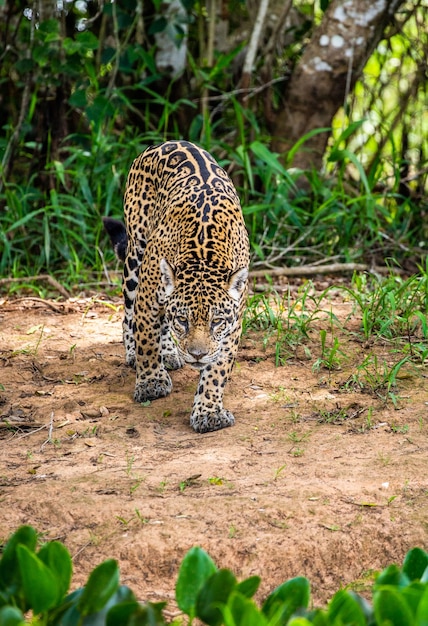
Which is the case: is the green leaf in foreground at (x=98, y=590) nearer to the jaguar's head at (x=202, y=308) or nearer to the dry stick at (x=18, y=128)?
the jaguar's head at (x=202, y=308)

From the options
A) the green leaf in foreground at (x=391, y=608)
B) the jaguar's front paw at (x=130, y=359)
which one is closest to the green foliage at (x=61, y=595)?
the green leaf in foreground at (x=391, y=608)

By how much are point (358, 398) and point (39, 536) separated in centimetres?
237

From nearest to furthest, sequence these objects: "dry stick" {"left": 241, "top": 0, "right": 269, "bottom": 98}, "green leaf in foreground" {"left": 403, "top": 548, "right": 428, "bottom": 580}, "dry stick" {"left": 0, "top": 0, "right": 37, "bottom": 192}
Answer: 1. "green leaf in foreground" {"left": 403, "top": 548, "right": 428, "bottom": 580}
2. "dry stick" {"left": 0, "top": 0, "right": 37, "bottom": 192}
3. "dry stick" {"left": 241, "top": 0, "right": 269, "bottom": 98}

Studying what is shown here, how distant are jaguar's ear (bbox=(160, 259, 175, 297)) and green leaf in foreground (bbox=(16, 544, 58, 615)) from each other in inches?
120

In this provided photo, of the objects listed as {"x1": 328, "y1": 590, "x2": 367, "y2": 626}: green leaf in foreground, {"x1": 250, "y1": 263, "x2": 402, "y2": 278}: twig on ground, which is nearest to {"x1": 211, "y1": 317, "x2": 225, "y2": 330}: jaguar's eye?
{"x1": 328, "y1": 590, "x2": 367, "y2": 626}: green leaf in foreground

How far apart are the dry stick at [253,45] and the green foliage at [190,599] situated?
762 cm

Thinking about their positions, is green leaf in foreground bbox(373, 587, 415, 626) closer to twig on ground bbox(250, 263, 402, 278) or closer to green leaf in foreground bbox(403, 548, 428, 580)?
green leaf in foreground bbox(403, 548, 428, 580)

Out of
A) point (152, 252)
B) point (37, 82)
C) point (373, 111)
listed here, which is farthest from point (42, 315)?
point (373, 111)

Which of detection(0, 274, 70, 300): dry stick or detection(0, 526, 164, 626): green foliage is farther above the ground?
detection(0, 526, 164, 626): green foliage

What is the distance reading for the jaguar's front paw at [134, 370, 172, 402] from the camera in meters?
5.97

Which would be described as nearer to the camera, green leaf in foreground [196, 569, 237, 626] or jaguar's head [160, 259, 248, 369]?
green leaf in foreground [196, 569, 237, 626]

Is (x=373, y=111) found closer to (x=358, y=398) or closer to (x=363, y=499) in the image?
(x=358, y=398)

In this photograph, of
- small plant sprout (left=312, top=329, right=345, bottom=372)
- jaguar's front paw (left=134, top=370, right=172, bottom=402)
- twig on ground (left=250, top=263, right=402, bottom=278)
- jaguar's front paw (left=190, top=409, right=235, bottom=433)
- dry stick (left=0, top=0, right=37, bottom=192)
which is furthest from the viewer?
dry stick (left=0, top=0, right=37, bottom=192)

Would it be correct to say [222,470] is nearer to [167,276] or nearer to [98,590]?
[167,276]
